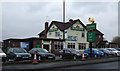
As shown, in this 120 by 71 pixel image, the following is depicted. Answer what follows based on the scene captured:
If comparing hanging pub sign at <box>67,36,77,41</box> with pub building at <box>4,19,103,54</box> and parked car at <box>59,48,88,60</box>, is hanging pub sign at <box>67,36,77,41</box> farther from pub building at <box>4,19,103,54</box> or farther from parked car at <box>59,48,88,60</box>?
parked car at <box>59,48,88,60</box>

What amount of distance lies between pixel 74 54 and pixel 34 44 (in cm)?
1795

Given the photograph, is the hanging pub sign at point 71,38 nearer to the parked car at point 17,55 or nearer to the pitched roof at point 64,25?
the pitched roof at point 64,25

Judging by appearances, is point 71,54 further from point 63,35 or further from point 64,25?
point 64,25

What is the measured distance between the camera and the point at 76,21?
59688 millimetres

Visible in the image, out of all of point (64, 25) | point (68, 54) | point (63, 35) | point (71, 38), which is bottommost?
point (68, 54)

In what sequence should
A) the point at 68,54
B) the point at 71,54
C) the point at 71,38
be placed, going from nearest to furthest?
the point at 71,54
the point at 68,54
the point at 71,38

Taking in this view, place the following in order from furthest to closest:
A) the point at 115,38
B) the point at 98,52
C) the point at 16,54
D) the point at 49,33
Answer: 1. the point at 115,38
2. the point at 49,33
3. the point at 98,52
4. the point at 16,54

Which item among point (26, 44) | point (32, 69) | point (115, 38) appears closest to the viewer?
point (32, 69)

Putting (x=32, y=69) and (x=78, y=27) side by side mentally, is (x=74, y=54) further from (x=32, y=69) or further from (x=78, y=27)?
(x=78, y=27)

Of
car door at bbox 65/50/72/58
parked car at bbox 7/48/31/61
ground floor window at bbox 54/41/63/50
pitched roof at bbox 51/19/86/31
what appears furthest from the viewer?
pitched roof at bbox 51/19/86/31

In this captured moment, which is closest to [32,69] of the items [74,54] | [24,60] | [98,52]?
[24,60]

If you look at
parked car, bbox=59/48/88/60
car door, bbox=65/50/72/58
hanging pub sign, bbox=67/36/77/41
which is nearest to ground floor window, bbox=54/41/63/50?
hanging pub sign, bbox=67/36/77/41

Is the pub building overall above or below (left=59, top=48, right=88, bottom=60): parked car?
above

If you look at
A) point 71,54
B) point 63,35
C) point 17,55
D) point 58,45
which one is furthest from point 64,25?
point 17,55
